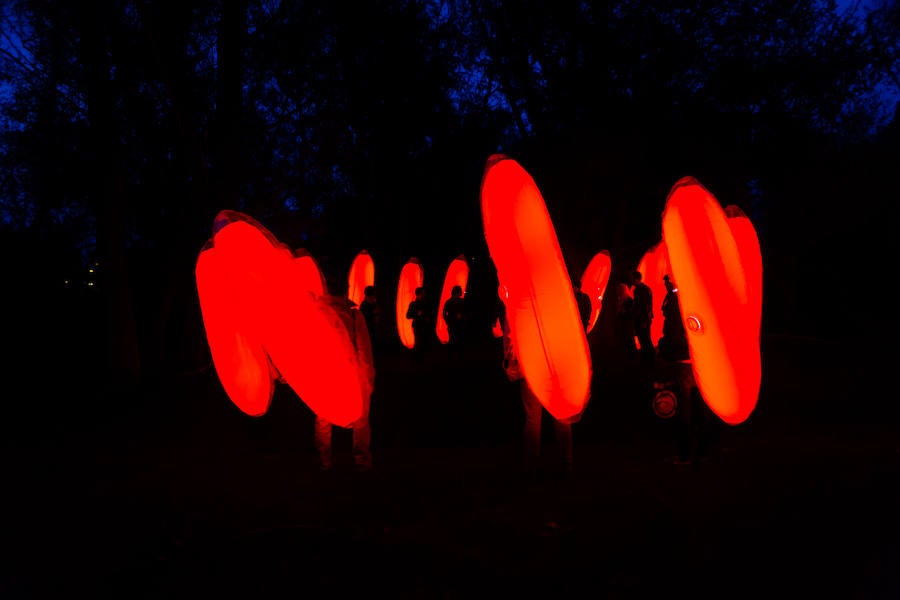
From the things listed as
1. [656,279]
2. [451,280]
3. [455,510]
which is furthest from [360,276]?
[455,510]

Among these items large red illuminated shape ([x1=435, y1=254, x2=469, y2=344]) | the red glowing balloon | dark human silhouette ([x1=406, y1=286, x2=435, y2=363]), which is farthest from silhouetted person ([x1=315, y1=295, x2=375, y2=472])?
large red illuminated shape ([x1=435, y1=254, x2=469, y2=344])

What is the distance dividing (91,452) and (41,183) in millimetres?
10203

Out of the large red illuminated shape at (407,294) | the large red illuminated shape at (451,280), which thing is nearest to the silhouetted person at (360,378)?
the large red illuminated shape at (407,294)

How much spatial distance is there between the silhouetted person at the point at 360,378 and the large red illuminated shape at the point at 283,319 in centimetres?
14

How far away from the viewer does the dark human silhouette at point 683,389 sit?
791cm

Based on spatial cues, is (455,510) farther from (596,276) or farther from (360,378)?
(596,276)

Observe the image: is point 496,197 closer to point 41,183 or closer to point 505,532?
point 505,532

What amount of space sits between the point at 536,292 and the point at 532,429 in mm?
2362

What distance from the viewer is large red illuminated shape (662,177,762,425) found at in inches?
262

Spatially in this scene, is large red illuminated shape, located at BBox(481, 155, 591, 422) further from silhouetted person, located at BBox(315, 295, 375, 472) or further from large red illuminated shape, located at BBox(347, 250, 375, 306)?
large red illuminated shape, located at BBox(347, 250, 375, 306)

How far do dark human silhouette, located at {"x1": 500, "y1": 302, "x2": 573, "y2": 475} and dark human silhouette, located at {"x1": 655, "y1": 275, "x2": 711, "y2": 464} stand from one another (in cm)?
127

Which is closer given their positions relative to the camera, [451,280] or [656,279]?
[656,279]

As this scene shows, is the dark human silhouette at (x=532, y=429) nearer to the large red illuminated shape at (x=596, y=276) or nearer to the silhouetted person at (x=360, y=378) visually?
the silhouetted person at (x=360, y=378)

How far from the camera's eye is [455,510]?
6.74m
